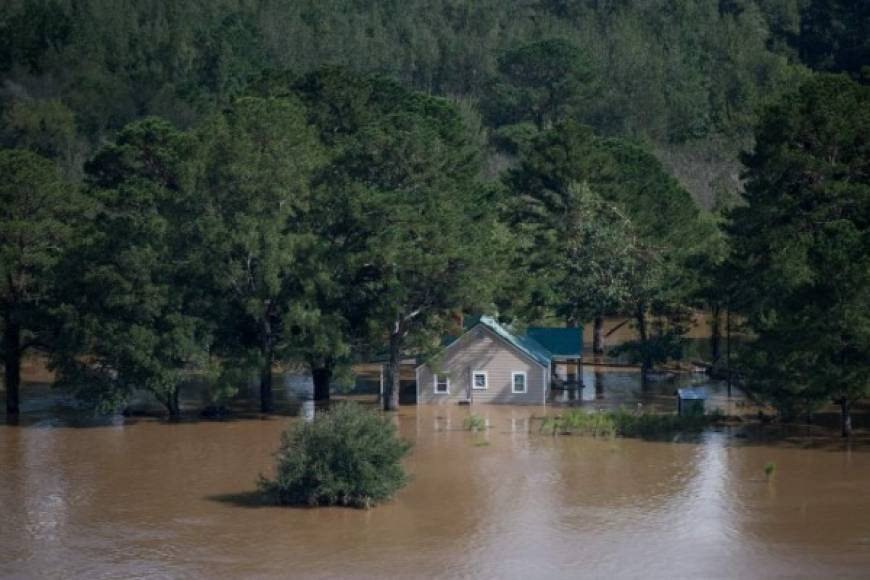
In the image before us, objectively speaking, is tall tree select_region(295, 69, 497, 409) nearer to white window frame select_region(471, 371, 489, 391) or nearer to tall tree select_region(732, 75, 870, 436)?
white window frame select_region(471, 371, 489, 391)

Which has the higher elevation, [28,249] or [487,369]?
[28,249]

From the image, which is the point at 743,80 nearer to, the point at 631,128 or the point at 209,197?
the point at 631,128

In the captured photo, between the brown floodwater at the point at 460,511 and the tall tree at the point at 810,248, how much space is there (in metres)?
2.54

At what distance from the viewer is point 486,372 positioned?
57531 millimetres

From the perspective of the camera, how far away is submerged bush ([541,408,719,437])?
50969 millimetres

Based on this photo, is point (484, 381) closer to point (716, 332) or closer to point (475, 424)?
point (475, 424)

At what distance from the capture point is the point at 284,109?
55594mm

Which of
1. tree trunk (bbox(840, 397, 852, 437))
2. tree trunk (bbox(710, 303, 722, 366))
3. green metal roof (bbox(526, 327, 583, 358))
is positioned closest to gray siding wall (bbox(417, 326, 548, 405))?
green metal roof (bbox(526, 327, 583, 358))

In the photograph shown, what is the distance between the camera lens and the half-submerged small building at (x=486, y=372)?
57250mm

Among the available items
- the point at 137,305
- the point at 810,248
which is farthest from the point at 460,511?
the point at 810,248

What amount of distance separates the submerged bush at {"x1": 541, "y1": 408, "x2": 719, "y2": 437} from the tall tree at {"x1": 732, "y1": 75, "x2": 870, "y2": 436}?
302cm

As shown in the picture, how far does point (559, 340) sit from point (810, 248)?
13782 mm

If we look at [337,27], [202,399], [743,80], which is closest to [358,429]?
[202,399]

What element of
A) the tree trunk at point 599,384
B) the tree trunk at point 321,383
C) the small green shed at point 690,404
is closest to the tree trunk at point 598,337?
the tree trunk at point 599,384
